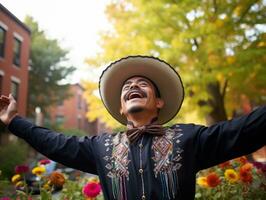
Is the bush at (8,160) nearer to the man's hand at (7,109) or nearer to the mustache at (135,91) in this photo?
the man's hand at (7,109)

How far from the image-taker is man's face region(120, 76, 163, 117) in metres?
2.04

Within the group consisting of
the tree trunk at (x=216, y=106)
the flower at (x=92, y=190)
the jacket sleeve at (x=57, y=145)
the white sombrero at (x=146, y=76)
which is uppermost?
the tree trunk at (x=216, y=106)

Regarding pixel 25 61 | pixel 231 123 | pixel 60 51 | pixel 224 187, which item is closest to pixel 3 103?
pixel 231 123

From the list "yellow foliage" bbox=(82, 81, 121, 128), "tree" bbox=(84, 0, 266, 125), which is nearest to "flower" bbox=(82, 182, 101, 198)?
"tree" bbox=(84, 0, 266, 125)

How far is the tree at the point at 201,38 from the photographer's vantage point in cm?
735

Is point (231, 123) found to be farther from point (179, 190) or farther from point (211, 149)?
point (179, 190)

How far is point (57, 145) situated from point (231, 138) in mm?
988

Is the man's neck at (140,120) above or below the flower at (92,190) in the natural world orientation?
→ above

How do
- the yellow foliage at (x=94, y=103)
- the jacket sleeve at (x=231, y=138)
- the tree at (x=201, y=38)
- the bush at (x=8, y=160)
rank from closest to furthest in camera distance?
1. the jacket sleeve at (x=231, y=138)
2. the bush at (x=8, y=160)
3. the tree at (x=201, y=38)
4. the yellow foliage at (x=94, y=103)

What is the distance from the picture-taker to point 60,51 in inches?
797

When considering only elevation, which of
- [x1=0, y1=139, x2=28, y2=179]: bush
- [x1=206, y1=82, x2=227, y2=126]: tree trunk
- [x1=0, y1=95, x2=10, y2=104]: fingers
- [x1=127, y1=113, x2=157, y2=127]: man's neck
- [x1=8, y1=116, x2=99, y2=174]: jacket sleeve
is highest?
[x1=206, y1=82, x2=227, y2=126]: tree trunk

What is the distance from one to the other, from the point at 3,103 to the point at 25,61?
19.5ft

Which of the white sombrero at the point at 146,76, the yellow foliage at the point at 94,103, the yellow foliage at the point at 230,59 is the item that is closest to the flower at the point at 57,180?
Answer: the white sombrero at the point at 146,76

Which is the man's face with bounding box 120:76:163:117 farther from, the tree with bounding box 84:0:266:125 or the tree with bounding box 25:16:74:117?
the tree with bounding box 25:16:74:117
